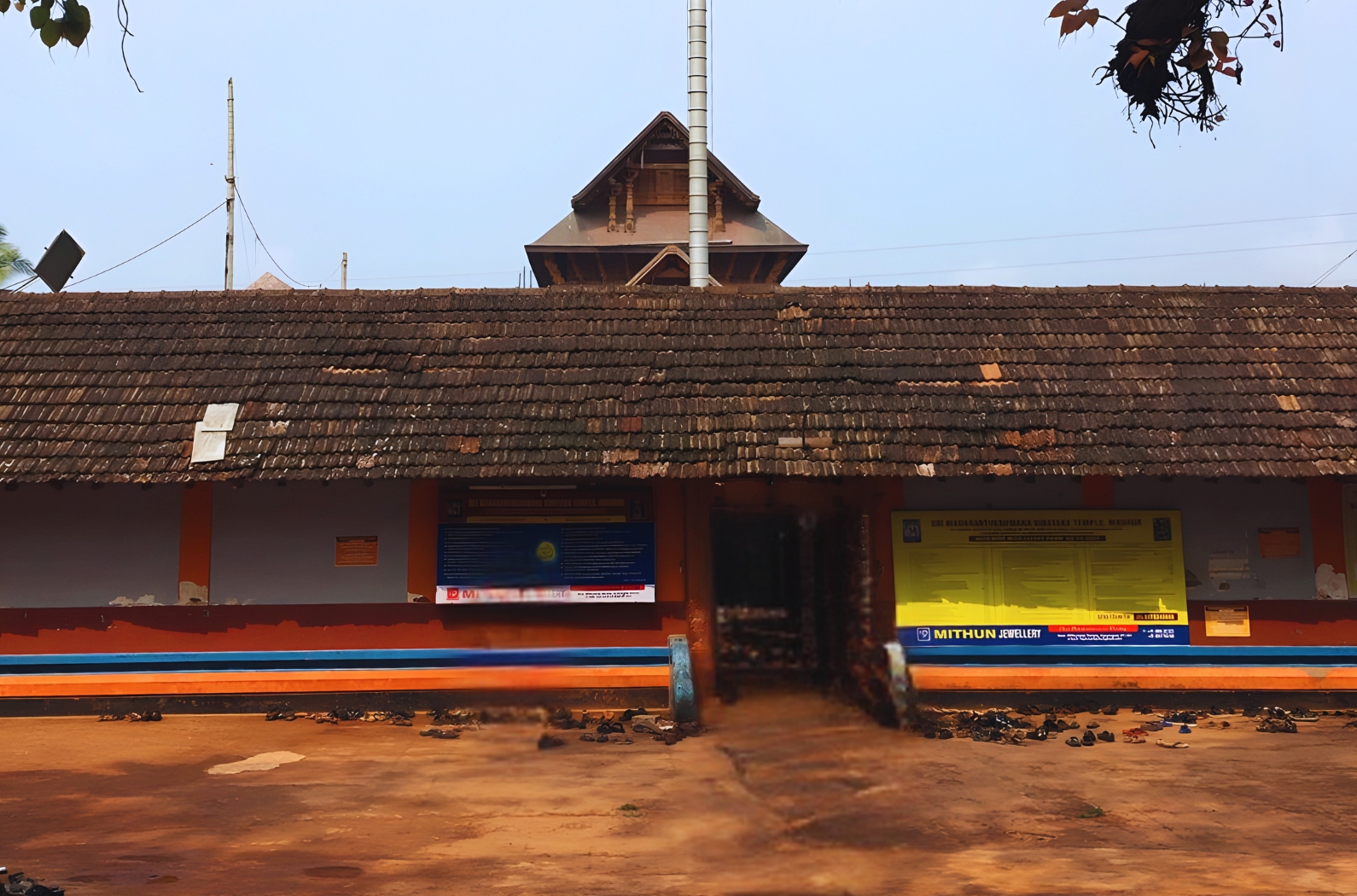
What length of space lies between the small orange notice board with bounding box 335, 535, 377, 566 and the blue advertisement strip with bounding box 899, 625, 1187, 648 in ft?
18.4

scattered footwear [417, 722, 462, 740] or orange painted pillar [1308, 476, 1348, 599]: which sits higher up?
orange painted pillar [1308, 476, 1348, 599]

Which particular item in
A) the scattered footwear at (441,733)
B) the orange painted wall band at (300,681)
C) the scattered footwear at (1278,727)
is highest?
the orange painted wall band at (300,681)

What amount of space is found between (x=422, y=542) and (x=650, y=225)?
16.4 m

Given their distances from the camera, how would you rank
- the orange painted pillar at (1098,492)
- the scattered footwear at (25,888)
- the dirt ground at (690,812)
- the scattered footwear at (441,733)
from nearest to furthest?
the scattered footwear at (25,888) < the dirt ground at (690,812) < the scattered footwear at (441,733) < the orange painted pillar at (1098,492)

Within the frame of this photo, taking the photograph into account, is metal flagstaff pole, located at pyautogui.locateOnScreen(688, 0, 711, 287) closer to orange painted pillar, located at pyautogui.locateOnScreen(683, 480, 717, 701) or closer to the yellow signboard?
orange painted pillar, located at pyautogui.locateOnScreen(683, 480, 717, 701)

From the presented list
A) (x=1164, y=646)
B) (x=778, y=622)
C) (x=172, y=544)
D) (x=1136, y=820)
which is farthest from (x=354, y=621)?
(x=1164, y=646)

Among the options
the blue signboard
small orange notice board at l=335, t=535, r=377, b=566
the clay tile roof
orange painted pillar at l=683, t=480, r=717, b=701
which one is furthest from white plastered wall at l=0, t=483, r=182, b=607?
orange painted pillar at l=683, t=480, r=717, b=701

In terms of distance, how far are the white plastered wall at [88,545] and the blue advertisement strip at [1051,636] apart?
7775 millimetres

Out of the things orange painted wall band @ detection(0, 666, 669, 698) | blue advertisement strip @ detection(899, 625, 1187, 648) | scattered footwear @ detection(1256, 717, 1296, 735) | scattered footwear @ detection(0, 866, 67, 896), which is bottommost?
scattered footwear @ detection(1256, 717, 1296, 735)

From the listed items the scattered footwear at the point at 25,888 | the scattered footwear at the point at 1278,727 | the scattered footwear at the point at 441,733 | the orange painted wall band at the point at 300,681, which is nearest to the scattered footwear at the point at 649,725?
the orange painted wall band at the point at 300,681

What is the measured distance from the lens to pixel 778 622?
11.2 metres

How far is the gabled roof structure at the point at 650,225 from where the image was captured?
25.2 meters

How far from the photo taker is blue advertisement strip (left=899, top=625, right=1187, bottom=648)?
10547 millimetres

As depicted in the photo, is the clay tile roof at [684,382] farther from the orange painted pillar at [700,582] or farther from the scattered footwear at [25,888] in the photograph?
the scattered footwear at [25,888]
